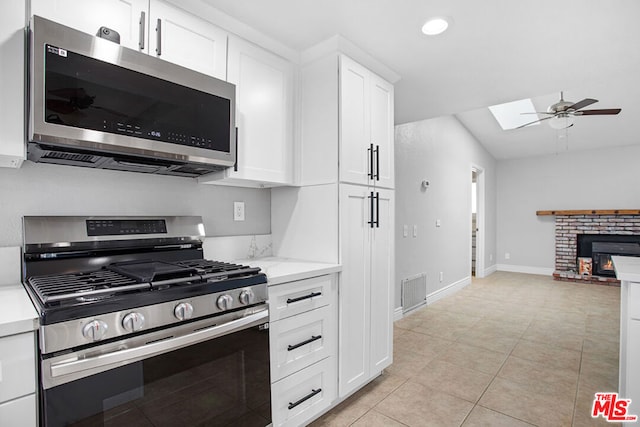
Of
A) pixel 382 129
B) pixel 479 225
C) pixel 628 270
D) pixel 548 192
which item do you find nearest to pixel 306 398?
pixel 382 129

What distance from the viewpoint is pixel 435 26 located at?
1871 mm

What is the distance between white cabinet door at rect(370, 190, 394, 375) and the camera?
7.47 ft

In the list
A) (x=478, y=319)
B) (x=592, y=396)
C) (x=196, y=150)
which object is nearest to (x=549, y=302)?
(x=478, y=319)

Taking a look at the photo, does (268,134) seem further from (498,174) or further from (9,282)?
(498,174)

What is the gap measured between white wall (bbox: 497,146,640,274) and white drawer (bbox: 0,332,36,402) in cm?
776

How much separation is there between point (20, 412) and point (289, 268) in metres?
1.17

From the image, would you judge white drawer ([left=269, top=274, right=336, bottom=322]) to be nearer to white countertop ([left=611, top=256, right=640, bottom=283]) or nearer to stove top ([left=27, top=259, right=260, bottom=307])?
stove top ([left=27, top=259, right=260, bottom=307])

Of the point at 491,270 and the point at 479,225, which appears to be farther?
the point at 491,270

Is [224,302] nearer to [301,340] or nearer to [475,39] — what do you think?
[301,340]

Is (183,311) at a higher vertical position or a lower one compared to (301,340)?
higher

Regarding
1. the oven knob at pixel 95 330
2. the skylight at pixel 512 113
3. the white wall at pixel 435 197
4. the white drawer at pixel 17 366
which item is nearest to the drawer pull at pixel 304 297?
the oven knob at pixel 95 330

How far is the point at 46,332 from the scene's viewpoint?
97 centimetres

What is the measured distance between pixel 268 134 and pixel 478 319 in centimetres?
326

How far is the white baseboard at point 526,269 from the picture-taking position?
662cm
